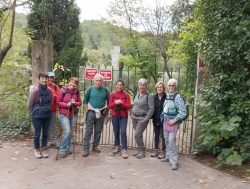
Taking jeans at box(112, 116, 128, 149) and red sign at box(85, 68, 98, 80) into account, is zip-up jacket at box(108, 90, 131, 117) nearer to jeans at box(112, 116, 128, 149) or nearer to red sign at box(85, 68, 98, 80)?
jeans at box(112, 116, 128, 149)

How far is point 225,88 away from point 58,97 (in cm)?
324

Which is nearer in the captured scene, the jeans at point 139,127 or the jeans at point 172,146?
the jeans at point 172,146

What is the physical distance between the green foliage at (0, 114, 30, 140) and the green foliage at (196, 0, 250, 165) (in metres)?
4.31

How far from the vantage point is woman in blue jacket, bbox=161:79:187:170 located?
178 inches

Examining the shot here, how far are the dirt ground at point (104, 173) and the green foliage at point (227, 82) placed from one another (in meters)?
0.56

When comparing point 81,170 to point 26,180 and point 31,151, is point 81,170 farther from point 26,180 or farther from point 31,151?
point 31,151

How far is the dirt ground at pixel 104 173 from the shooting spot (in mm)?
3906

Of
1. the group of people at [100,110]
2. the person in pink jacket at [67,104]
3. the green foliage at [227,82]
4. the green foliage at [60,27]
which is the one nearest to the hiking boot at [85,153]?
the group of people at [100,110]

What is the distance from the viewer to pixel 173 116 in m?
4.60

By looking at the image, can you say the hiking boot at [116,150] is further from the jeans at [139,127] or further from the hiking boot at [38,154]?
the hiking boot at [38,154]

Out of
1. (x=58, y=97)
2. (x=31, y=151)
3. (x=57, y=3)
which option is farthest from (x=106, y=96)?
(x=57, y=3)

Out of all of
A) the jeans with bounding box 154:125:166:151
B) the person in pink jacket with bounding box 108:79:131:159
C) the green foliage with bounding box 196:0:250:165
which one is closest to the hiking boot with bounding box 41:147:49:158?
the person in pink jacket with bounding box 108:79:131:159

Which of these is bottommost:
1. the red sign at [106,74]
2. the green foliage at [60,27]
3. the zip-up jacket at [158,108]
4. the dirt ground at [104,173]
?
the dirt ground at [104,173]

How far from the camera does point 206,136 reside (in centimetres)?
468
